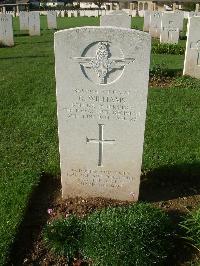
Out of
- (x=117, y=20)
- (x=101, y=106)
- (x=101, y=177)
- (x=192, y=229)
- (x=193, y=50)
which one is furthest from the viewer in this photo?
(x=117, y=20)

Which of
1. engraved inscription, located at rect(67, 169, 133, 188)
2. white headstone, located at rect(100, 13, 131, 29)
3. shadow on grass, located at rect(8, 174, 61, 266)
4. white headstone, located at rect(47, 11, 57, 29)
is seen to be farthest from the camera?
white headstone, located at rect(47, 11, 57, 29)

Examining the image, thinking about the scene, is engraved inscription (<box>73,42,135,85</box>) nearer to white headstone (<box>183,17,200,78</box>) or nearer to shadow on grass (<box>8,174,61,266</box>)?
shadow on grass (<box>8,174,61,266</box>)

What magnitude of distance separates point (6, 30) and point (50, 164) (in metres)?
12.8

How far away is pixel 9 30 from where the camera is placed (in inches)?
676

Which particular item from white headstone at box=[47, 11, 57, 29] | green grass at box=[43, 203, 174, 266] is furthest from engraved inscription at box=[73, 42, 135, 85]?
white headstone at box=[47, 11, 57, 29]

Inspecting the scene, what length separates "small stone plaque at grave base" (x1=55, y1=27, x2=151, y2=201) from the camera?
13.3 feet

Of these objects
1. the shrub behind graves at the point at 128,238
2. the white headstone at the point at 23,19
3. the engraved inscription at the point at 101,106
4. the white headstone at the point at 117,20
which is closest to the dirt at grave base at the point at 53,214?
the shrub behind graves at the point at 128,238

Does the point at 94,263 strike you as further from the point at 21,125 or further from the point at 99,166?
the point at 21,125

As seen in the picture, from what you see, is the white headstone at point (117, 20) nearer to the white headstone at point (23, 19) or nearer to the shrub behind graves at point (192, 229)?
the shrub behind graves at point (192, 229)

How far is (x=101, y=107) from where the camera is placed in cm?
435

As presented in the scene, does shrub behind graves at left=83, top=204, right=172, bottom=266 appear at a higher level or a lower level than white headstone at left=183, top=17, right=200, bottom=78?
lower

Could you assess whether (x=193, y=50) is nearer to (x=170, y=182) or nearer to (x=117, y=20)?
(x=117, y=20)

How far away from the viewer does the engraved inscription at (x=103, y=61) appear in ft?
13.4

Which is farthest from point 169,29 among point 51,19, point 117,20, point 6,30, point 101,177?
point 101,177
